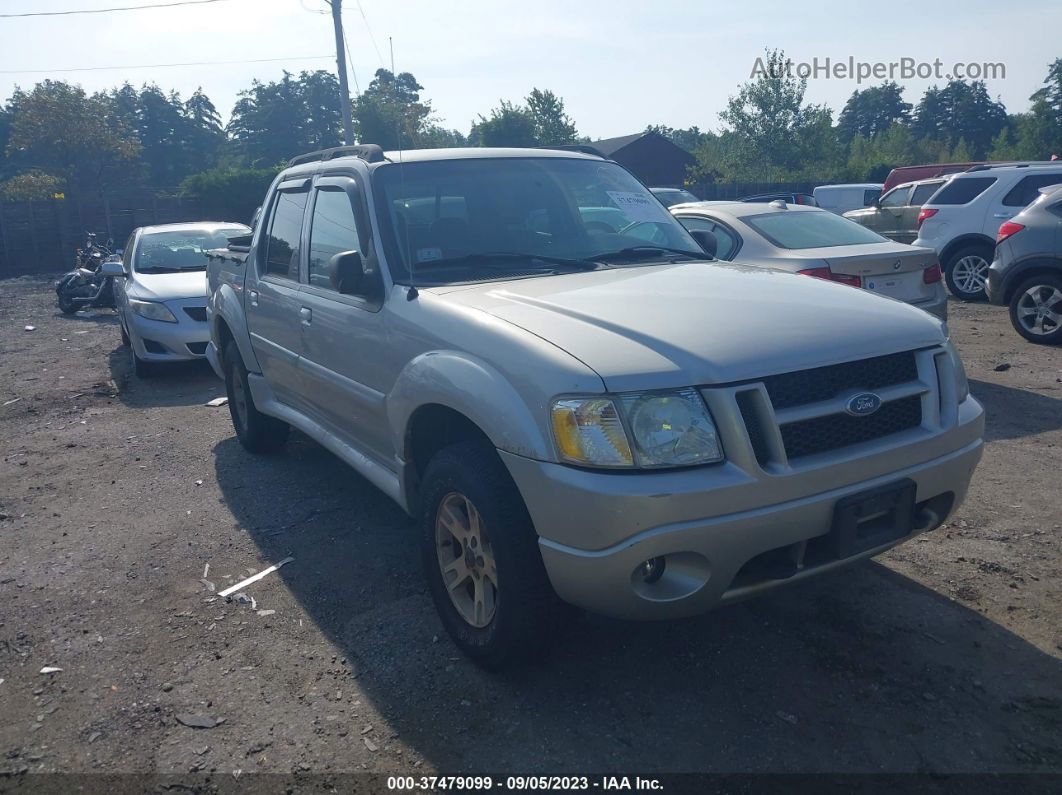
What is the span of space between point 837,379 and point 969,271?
36.5 ft

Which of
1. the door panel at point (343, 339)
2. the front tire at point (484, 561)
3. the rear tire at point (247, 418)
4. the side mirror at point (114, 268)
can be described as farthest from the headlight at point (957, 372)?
the side mirror at point (114, 268)

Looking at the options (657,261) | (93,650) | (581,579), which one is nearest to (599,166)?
(657,261)

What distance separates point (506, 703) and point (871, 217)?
14.5 meters

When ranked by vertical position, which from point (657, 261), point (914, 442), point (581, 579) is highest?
point (657, 261)

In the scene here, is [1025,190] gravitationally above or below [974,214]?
above

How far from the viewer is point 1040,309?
877cm

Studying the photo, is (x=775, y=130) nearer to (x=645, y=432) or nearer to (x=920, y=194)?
(x=920, y=194)

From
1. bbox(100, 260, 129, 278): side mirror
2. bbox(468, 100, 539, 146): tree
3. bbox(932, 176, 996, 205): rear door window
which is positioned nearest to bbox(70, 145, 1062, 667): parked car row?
bbox(100, 260, 129, 278): side mirror

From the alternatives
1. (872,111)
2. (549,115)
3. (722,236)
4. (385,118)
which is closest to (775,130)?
(549,115)

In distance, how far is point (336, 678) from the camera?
11.1ft

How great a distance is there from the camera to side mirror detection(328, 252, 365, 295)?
3.73 m

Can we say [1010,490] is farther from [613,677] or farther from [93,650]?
[93,650]

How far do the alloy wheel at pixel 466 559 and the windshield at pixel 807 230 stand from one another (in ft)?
15.8

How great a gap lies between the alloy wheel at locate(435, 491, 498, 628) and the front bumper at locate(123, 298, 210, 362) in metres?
6.68
